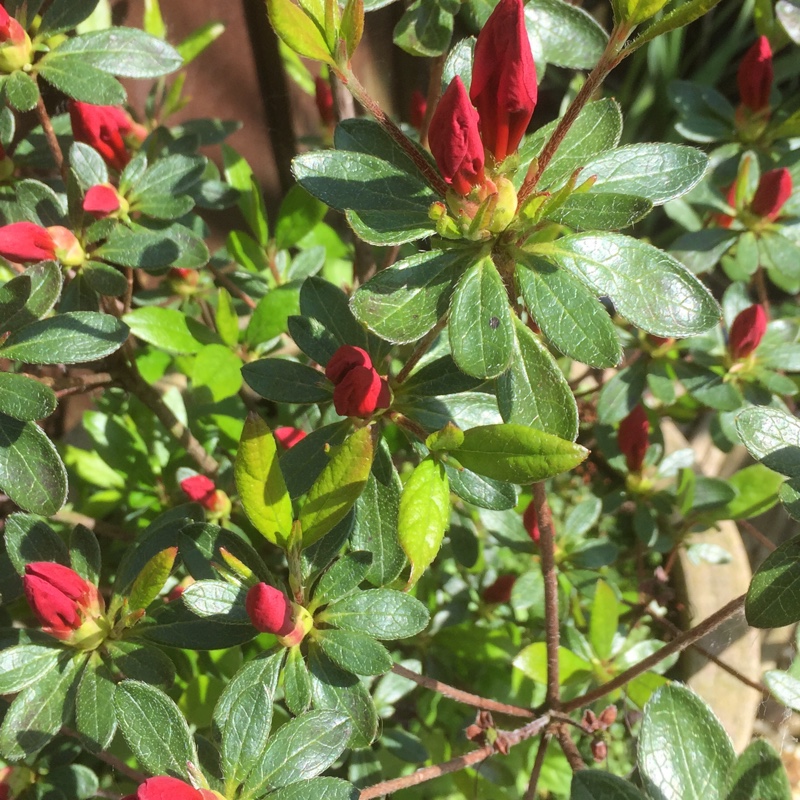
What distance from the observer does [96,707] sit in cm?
74

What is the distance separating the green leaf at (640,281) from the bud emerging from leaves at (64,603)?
59 cm

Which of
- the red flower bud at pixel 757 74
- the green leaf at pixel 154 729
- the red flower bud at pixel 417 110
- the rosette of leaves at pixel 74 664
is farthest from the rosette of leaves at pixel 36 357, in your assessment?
the red flower bud at pixel 757 74

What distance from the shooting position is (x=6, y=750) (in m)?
0.72

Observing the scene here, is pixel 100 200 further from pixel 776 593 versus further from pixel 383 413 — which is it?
pixel 776 593

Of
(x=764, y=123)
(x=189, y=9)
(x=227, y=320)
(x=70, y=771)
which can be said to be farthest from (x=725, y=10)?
(x=70, y=771)

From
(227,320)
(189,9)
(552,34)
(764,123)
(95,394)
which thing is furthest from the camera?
(189,9)

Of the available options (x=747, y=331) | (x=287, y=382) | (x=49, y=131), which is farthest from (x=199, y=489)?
(x=747, y=331)

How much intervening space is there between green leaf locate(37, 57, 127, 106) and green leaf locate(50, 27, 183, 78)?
0.09 feet

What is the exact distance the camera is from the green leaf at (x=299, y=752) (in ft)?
2.12

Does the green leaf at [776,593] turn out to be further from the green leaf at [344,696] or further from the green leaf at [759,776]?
the green leaf at [344,696]

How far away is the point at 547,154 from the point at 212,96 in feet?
5.08

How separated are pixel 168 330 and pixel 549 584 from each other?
2.22 feet

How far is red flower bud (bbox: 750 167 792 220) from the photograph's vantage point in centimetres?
108

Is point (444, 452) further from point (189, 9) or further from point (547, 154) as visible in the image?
point (189, 9)
